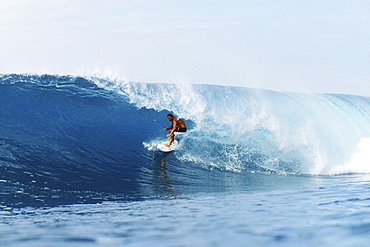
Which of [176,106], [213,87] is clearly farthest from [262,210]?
[213,87]

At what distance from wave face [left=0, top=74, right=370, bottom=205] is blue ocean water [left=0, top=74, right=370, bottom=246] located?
0.03 meters

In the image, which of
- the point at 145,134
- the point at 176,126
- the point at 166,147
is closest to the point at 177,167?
the point at 166,147

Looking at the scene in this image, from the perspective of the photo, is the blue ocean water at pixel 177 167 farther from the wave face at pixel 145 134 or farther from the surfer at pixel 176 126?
the surfer at pixel 176 126

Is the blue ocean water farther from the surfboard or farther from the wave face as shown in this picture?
the surfboard

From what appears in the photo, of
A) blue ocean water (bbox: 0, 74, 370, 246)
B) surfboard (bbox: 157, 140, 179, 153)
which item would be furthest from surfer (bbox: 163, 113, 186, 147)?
blue ocean water (bbox: 0, 74, 370, 246)

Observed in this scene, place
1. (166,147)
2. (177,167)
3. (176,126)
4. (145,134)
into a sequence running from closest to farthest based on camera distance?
(177,167) → (176,126) → (166,147) → (145,134)

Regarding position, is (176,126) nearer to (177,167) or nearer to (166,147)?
(166,147)

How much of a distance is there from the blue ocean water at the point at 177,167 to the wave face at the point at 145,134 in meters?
0.03

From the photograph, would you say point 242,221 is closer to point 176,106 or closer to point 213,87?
point 176,106

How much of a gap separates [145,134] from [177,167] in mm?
2301

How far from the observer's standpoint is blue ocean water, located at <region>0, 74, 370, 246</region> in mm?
3459

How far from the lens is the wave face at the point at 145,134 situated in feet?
25.8

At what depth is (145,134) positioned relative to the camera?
10.8 metres

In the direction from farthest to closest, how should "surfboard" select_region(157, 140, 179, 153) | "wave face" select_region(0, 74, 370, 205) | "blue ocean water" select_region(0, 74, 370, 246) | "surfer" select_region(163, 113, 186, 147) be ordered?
"surfboard" select_region(157, 140, 179, 153), "surfer" select_region(163, 113, 186, 147), "wave face" select_region(0, 74, 370, 205), "blue ocean water" select_region(0, 74, 370, 246)
